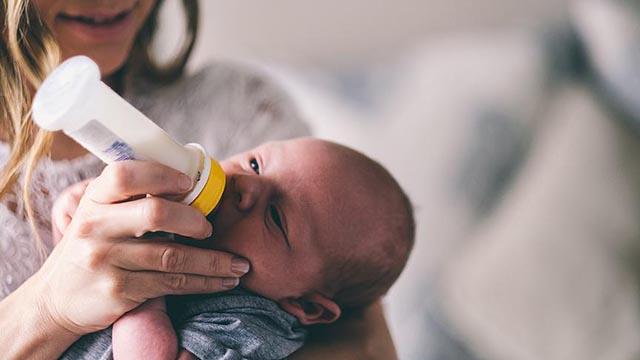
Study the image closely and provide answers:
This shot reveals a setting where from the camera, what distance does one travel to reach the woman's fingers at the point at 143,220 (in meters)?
0.87

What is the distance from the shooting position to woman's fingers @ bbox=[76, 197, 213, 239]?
87cm

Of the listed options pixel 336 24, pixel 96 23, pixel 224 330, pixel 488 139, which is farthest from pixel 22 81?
pixel 336 24

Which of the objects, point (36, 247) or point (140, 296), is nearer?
point (140, 296)

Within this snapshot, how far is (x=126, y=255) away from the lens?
0.91 metres

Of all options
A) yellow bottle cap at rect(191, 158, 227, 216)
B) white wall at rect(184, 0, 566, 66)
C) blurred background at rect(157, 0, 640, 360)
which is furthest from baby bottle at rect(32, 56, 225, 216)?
white wall at rect(184, 0, 566, 66)

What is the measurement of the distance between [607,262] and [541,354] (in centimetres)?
31

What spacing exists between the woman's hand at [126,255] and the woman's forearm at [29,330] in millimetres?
13

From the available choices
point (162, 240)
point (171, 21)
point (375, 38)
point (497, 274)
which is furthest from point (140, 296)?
point (375, 38)

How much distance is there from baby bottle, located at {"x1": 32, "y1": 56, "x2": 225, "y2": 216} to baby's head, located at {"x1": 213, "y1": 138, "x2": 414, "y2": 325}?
0.22ft

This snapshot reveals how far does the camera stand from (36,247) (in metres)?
1.13

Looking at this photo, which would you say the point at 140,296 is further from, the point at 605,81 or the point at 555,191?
the point at 605,81

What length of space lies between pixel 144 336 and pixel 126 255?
8 cm

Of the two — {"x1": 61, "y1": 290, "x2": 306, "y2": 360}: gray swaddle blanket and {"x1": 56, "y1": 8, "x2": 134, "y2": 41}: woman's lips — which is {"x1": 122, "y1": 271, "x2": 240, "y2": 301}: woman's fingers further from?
{"x1": 56, "y1": 8, "x2": 134, "y2": 41}: woman's lips

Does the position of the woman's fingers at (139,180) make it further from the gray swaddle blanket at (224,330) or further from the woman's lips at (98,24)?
the woman's lips at (98,24)
